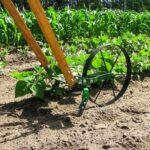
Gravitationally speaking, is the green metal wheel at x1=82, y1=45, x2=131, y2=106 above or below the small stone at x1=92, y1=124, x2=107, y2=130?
above

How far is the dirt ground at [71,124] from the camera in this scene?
2623 mm

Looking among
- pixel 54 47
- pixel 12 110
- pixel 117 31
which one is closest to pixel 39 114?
pixel 12 110

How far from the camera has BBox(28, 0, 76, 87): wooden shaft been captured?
293 centimetres

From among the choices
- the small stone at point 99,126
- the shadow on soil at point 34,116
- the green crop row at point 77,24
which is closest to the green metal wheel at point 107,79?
the shadow on soil at point 34,116

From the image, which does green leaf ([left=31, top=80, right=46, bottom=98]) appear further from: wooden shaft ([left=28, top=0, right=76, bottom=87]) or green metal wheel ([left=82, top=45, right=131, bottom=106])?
green metal wheel ([left=82, top=45, right=131, bottom=106])

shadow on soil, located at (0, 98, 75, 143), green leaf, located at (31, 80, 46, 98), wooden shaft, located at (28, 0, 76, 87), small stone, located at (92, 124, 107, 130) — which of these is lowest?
small stone, located at (92, 124, 107, 130)

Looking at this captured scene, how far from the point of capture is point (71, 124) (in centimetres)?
299

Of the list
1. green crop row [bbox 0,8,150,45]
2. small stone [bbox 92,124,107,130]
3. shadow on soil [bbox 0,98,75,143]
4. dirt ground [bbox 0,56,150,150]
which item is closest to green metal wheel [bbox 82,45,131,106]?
dirt ground [bbox 0,56,150,150]

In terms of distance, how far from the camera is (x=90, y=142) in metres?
2.65

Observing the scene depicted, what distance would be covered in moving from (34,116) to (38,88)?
0.86 ft

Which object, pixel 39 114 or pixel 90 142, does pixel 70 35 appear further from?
pixel 90 142

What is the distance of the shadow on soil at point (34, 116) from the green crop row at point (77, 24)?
3648 mm

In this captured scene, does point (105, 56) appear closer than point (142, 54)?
Yes

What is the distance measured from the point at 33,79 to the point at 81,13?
218 inches
